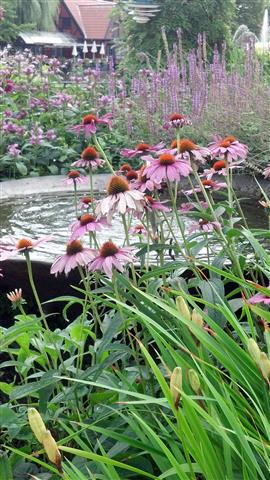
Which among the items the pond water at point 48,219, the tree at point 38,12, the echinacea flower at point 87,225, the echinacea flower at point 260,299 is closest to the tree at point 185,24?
the pond water at point 48,219

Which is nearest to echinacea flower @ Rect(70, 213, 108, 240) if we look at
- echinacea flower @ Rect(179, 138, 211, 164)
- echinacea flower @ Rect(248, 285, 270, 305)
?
echinacea flower @ Rect(179, 138, 211, 164)

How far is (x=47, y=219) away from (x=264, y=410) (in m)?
2.14

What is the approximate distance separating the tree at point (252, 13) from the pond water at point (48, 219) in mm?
19916

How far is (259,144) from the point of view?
420 centimetres

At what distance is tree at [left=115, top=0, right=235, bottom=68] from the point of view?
11.6 meters

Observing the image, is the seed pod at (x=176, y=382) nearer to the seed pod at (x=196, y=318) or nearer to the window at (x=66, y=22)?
the seed pod at (x=196, y=318)

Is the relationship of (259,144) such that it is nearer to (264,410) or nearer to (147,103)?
(147,103)

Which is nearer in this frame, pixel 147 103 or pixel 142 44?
pixel 147 103

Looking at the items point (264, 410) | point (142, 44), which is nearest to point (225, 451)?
point (264, 410)

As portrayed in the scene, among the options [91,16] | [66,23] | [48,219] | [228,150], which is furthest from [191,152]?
[66,23]

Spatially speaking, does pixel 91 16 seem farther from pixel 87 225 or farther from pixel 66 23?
pixel 87 225

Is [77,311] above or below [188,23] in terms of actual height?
below

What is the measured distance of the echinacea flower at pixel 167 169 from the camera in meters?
1.39

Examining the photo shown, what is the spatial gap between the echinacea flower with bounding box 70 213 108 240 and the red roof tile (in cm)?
3475
